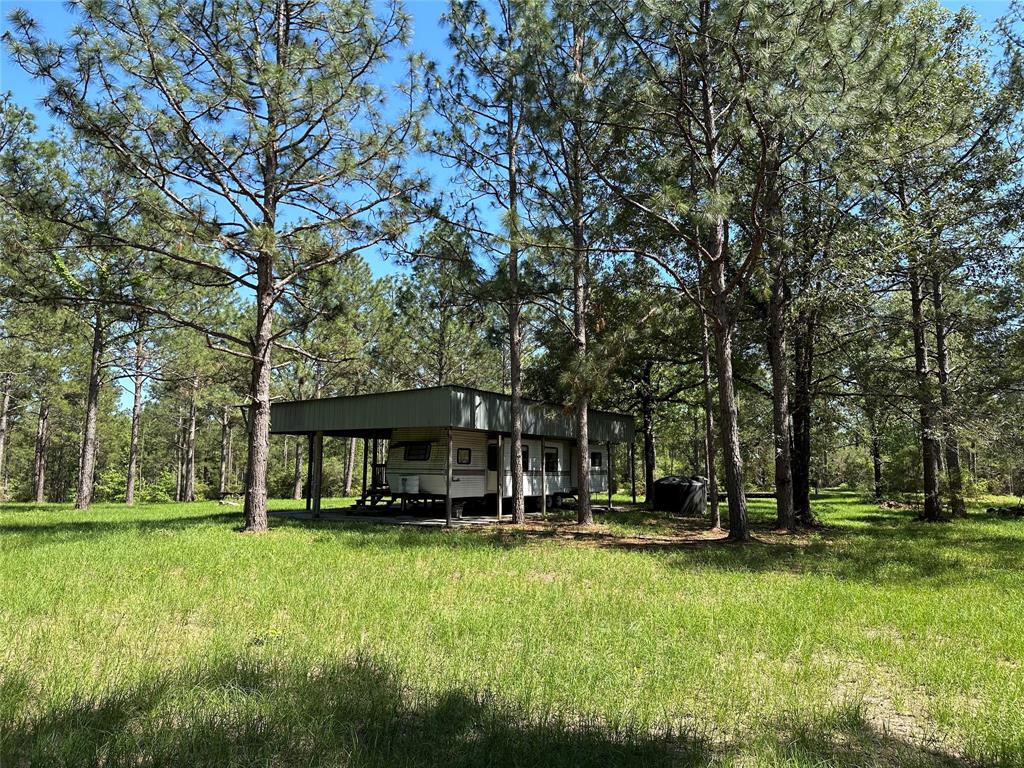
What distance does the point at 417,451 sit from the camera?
15.5 metres

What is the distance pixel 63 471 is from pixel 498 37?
47.9m

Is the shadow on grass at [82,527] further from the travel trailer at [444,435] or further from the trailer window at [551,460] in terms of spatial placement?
the trailer window at [551,460]

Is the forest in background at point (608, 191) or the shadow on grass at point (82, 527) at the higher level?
the forest in background at point (608, 191)

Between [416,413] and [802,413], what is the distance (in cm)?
1022

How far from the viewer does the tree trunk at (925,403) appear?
1265 centimetres

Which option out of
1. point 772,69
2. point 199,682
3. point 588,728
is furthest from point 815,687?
point 772,69

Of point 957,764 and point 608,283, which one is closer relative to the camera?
point 957,764

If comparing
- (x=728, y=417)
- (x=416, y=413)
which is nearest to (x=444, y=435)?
(x=416, y=413)

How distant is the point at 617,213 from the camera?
10945 mm

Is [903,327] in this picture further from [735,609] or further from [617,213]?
[735,609]

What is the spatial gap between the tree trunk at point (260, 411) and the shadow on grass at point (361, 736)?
27.9ft

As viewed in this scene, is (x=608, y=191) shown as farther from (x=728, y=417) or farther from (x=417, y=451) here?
(x=417, y=451)

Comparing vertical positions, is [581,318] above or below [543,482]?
above

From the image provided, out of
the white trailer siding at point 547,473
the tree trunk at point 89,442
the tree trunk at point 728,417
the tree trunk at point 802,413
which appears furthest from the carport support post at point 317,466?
the tree trunk at point 802,413
